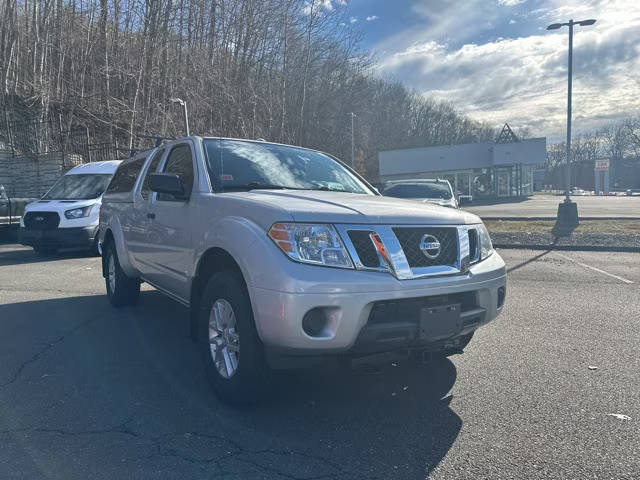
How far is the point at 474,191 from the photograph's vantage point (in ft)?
156

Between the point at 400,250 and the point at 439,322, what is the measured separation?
19.6 inches

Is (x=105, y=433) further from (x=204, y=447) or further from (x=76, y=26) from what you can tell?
(x=76, y=26)

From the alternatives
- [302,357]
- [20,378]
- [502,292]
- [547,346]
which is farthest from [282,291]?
[547,346]

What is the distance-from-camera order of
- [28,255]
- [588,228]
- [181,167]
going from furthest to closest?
[588,228]
[28,255]
[181,167]

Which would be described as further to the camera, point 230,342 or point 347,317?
point 230,342

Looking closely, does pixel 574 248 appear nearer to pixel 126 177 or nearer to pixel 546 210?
pixel 126 177

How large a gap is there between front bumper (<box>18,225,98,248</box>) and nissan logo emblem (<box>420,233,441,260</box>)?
9640 millimetres

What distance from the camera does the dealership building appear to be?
46.2 m

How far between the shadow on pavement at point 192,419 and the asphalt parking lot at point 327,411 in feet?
0.04

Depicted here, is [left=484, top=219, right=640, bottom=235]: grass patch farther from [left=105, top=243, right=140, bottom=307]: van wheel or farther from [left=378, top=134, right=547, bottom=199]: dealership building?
[left=378, top=134, right=547, bottom=199]: dealership building

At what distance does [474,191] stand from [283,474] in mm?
47516

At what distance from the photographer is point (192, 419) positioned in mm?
3334

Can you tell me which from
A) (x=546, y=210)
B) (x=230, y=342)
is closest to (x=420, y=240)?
(x=230, y=342)

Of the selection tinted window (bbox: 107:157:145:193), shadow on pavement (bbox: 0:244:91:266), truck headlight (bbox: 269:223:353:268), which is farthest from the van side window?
shadow on pavement (bbox: 0:244:91:266)
